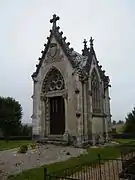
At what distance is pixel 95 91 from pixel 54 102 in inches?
160

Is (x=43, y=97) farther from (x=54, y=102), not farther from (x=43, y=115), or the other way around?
(x=43, y=115)

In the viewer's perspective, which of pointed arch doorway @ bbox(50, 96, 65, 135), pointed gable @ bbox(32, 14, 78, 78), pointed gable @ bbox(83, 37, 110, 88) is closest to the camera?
pointed gable @ bbox(32, 14, 78, 78)

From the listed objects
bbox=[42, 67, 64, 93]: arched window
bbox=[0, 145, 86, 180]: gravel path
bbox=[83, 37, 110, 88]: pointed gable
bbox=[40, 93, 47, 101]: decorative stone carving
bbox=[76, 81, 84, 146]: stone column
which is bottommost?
bbox=[0, 145, 86, 180]: gravel path

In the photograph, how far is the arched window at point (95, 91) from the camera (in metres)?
20.7

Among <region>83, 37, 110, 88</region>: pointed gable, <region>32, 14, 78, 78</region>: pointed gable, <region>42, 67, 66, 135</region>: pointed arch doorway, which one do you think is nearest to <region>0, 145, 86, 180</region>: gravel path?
<region>42, 67, 66, 135</region>: pointed arch doorway

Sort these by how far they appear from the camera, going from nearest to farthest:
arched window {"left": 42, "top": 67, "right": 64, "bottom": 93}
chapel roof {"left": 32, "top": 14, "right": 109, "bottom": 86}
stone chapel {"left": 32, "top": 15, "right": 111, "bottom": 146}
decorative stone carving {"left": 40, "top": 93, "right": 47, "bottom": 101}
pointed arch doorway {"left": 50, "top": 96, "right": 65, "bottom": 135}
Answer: stone chapel {"left": 32, "top": 15, "right": 111, "bottom": 146} < chapel roof {"left": 32, "top": 14, "right": 109, "bottom": 86} < pointed arch doorway {"left": 50, "top": 96, "right": 65, "bottom": 135} < arched window {"left": 42, "top": 67, "right": 64, "bottom": 93} < decorative stone carving {"left": 40, "top": 93, "right": 47, "bottom": 101}

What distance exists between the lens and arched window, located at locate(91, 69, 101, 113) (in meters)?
20.7

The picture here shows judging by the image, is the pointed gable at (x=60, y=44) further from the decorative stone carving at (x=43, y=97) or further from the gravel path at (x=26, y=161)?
the gravel path at (x=26, y=161)

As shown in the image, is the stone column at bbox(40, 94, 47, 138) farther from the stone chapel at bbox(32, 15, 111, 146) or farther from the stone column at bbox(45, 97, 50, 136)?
the stone column at bbox(45, 97, 50, 136)

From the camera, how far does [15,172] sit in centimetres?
991

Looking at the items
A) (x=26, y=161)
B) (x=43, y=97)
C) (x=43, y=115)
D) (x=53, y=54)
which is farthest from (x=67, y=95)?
(x=26, y=161)

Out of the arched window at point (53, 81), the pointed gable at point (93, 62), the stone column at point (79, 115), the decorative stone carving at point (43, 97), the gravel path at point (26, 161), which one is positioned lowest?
the gravel path at point (26, 161)

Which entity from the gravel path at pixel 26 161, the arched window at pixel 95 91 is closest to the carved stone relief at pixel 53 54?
the arched window at pixel 95 91

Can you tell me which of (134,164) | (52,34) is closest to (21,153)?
(134,164)
